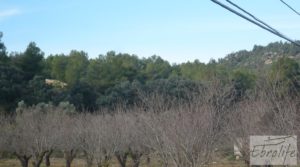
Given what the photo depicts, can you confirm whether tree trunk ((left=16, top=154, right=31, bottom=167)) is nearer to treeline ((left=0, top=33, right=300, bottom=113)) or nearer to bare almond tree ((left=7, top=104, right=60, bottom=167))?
bare almond tree ((left=7, top=104, right=60, bottom=167))

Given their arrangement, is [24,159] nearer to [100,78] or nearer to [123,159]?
[123,159]

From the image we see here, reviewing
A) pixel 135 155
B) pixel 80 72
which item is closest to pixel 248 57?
pixel 80 72

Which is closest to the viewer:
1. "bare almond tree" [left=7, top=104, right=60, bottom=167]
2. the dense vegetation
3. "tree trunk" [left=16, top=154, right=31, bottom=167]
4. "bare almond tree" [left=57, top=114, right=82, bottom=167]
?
the dense vegetation

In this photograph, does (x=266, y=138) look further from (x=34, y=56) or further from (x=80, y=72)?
(x=80, y=72)

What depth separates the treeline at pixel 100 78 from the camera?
4053 cm

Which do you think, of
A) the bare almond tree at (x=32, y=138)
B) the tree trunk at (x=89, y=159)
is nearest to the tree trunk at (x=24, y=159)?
the bare almond tree at (x=32, y=138)

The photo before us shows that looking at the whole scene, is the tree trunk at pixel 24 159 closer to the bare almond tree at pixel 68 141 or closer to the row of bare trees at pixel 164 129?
the row of bare trees at pixel 164 129

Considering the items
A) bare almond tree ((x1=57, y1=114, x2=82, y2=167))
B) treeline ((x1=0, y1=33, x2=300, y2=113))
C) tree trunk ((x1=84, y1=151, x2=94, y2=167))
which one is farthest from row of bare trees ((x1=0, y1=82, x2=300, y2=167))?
treeline ((x1=0, y1=33, x2=300, y2=113))

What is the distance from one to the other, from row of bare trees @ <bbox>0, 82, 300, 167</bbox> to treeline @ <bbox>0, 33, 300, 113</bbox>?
170 inches

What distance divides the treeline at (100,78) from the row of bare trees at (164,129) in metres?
4.31

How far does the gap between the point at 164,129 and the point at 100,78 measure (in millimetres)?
37612

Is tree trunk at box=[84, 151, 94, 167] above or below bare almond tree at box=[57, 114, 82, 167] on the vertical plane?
below

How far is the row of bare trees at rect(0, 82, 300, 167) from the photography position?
53.9 feet

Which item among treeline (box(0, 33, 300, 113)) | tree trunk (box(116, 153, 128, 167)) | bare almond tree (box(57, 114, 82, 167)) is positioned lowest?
tree trunk (box(116, 153, 128, 167))
